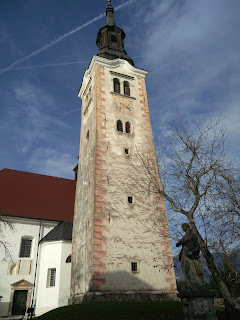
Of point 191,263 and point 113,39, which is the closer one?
point 191,263

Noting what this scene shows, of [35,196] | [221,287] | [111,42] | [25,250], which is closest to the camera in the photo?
[221,287]

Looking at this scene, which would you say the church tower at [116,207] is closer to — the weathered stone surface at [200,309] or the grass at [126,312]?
the grass at [126,312]

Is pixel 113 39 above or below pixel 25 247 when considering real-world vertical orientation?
above

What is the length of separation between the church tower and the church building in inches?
2.1

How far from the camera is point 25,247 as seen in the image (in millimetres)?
20906

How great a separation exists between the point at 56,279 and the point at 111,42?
2204cm

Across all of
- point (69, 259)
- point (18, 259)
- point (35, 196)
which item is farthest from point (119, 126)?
point (18, 259)

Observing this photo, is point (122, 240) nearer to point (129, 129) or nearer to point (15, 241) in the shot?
point (129, 129)

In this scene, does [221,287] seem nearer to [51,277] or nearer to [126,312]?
[126,312]

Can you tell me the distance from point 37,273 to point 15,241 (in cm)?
298

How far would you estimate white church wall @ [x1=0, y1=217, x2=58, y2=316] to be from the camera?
736 inches

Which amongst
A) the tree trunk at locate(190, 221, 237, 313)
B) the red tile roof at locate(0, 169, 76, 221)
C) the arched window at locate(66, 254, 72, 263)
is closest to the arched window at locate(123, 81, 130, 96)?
the red tile roof at locate(0, 169, 76, 221)

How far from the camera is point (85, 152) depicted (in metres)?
20.6

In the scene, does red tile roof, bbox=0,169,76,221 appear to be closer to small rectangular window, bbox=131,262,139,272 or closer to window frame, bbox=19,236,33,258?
window frame, bbox=19,236,33,258
